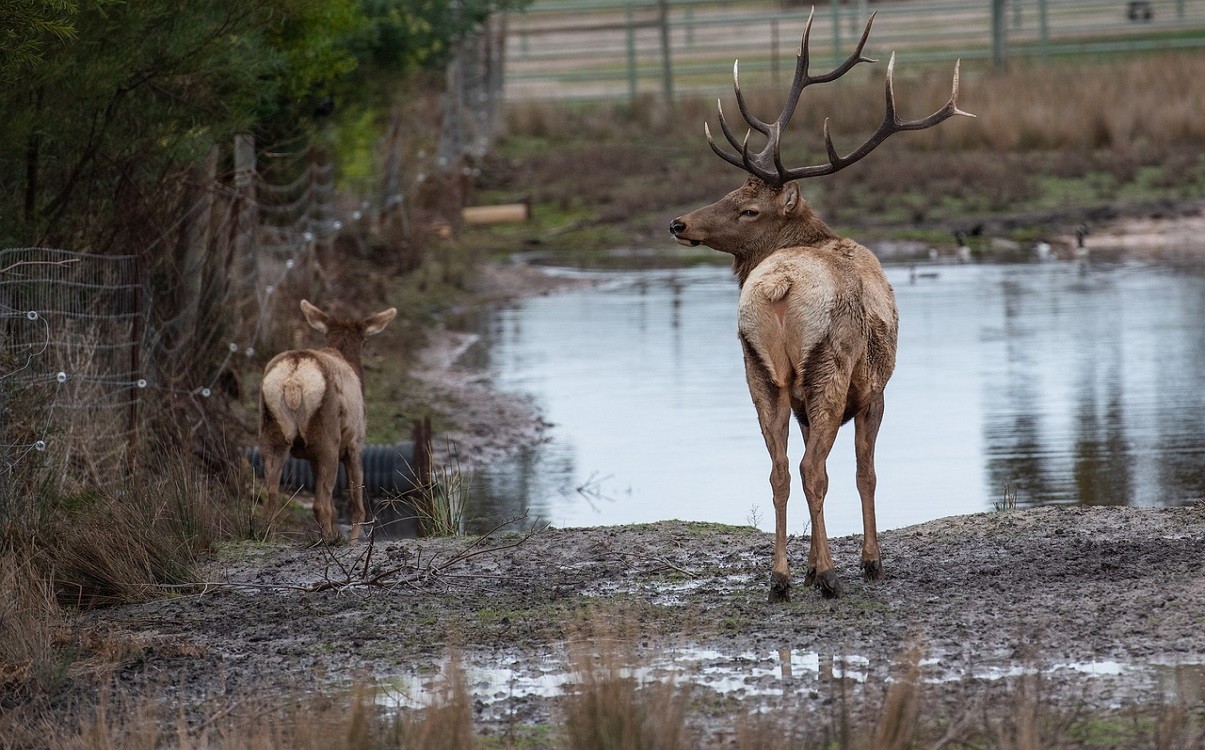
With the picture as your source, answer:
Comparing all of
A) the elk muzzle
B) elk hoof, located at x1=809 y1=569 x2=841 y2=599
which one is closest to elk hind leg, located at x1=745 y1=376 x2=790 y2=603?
elk hoof, located at x1=809 y1=569 x2=841 y2=599

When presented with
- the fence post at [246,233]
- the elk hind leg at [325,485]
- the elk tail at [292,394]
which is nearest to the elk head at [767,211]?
the elk tail at [292,394]

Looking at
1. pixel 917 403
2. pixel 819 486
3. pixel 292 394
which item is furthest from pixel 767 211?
pixel 917 403

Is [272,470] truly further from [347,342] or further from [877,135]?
[877,135]

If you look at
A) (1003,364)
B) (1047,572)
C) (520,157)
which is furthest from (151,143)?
(520,157)

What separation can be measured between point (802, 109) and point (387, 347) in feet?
61.4

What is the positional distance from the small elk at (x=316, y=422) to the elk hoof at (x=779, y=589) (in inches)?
128

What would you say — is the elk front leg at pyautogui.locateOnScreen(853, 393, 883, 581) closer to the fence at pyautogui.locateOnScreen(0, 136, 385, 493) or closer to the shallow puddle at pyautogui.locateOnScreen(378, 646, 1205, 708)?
the shallow puddle at pyautogui.locateOnScreen(378, 646, 1205, 708)

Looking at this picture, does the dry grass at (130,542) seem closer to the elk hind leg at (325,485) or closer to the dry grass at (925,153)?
the elk hind leg at (325,485)

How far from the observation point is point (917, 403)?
15203 millimetres

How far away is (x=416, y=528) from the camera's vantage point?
12.0 meters

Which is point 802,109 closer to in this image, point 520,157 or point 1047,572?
point 520,157

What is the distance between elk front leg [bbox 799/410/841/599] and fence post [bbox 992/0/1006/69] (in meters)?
33.5

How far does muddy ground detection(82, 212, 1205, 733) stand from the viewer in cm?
662

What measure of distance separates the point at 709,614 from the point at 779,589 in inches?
14.9
